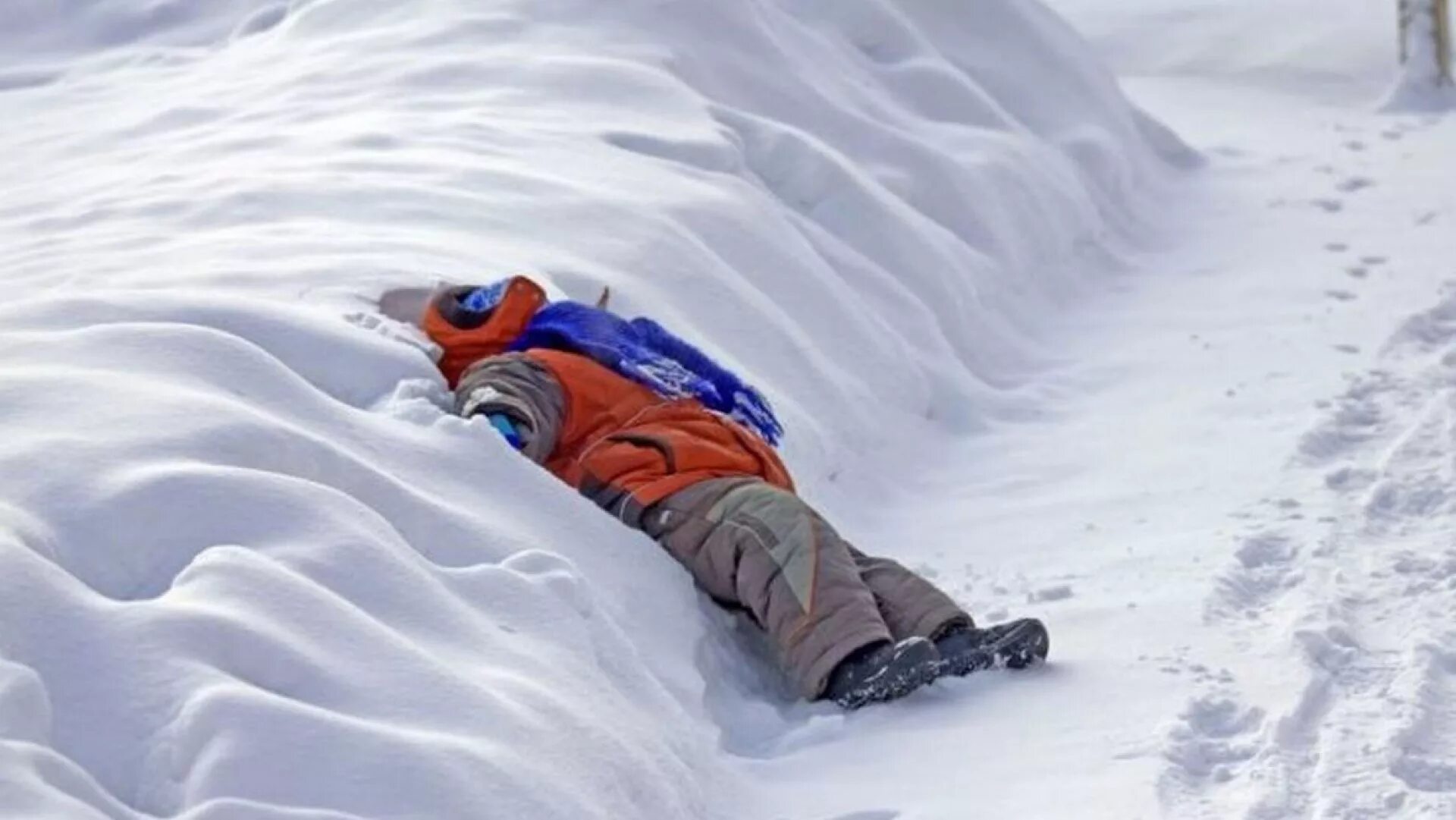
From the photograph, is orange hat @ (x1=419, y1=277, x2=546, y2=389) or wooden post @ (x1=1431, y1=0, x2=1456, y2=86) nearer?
orange hat @ (x1=419, y1=277, x2=546, y2=389)

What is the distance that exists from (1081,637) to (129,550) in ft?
6.50

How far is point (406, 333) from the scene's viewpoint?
16.5ft

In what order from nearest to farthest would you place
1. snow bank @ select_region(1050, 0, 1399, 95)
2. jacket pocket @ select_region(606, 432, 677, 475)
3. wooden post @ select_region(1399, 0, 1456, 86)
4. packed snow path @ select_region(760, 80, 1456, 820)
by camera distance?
packed snow path @ select_region(760, 80, 1456, 820) → jacket pocket @ select_region(606, 432, 677, 475) → wooden post @ select_region(1399, 0, 1456, 86) → snow bank @ select_region(1050, 0, 1399, 95)

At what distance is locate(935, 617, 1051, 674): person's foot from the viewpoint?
4.45m

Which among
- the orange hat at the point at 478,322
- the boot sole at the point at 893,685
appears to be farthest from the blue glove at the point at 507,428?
the boot sole at the point at 893,685

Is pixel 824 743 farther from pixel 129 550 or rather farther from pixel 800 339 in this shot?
pixel 800 339

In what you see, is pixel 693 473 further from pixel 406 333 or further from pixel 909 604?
pixel 406 333

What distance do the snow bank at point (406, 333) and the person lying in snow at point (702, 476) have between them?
120 millimetres

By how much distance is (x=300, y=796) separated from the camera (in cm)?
313

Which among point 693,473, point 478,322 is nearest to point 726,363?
point 478,322

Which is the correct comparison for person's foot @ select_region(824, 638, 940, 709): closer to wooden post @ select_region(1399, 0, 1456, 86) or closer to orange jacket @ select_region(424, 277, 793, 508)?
orange jacket @ select_region(424, 277, 793, 508)

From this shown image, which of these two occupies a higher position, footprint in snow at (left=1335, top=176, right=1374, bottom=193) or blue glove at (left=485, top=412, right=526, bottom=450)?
blue glove at (left=485, top=412, right=526, bottom=450)

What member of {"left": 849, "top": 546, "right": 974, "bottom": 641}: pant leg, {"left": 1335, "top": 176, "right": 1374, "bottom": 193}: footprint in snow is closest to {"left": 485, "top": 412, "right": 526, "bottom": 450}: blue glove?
{"left": 849, "top": 546, "right": 974, "bottom": 641}: pant leg

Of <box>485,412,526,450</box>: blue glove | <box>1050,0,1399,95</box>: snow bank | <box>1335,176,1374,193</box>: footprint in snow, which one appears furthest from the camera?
<box>1050,0,1399,95</box>: snow bank
